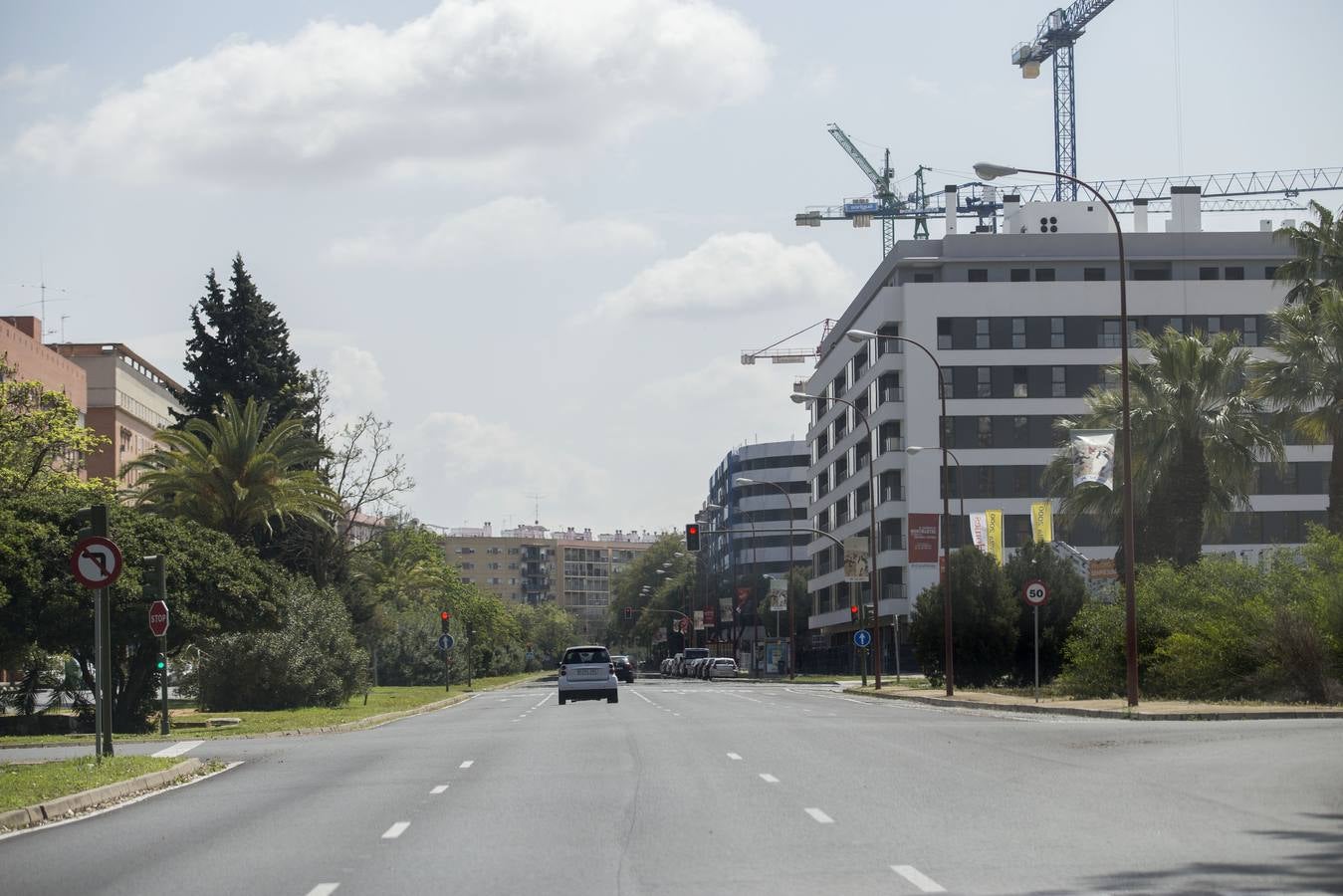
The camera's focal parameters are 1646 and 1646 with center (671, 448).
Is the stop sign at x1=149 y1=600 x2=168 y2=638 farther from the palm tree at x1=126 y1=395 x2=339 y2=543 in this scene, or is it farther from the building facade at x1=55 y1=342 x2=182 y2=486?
the building facade at x1=55 y1=342 x2=182 y2=486

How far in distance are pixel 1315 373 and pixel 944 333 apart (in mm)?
43261

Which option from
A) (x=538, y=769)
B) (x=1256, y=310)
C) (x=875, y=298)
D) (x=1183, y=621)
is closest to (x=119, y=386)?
(x=875, y=298)

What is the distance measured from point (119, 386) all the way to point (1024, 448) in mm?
65549

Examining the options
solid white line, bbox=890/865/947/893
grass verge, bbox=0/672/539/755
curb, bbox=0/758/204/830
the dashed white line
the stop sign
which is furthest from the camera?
grass verge, bbox=0/672/539/755

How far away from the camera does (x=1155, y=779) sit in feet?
56.2

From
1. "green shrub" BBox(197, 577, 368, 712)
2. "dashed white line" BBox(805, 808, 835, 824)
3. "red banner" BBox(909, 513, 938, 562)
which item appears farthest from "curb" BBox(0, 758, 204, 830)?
"red banner" BBox(909, 513, 938, 562)

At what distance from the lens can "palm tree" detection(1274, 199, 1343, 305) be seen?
157ft

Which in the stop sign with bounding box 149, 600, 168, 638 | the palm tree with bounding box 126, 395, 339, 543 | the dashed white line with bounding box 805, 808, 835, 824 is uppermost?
the palm tree with bounding box 126, 395, 339, 543

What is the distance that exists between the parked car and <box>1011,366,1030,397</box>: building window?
24245 mm

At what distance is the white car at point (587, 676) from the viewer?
51.6m

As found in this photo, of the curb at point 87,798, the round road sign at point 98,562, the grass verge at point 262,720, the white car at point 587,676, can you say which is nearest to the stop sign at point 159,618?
the grass verge at point 262,720

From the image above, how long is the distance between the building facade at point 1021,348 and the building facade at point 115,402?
51.8 meters

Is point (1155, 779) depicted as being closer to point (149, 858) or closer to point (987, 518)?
point (149, 858)

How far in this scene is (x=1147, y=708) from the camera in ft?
107
